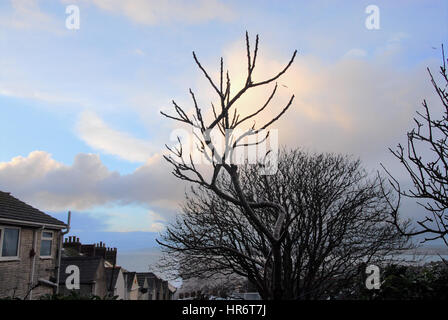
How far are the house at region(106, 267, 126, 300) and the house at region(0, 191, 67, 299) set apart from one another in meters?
9.53

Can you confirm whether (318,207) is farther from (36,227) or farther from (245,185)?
(36,227)

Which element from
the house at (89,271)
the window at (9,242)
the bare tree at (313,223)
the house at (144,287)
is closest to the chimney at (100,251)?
the house at (89,271)

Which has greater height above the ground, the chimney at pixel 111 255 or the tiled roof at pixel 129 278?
the chimney at pixel 111 255

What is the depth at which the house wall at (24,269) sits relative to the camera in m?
16.2

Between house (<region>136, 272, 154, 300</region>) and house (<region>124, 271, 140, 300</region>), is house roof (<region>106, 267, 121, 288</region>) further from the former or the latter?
house (<region>136, 272, 154, 300</region>)

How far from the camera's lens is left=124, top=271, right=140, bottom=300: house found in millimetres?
35581

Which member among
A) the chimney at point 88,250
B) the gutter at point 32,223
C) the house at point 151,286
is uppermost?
the gutter at point 32,223

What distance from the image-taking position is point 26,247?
699 inches

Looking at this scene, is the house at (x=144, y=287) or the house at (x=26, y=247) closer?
the house at (x=26, y=247)

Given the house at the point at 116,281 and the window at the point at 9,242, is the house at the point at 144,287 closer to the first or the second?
the house at the point at 116,281

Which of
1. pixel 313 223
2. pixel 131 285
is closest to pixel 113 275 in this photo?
pixel 131 285

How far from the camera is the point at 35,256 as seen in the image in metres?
18.3
